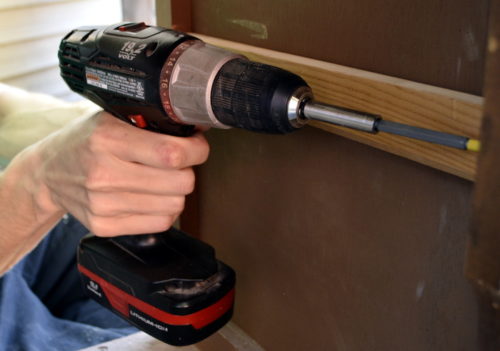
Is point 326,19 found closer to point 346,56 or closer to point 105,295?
point 346,56

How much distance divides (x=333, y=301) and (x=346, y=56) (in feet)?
0.85

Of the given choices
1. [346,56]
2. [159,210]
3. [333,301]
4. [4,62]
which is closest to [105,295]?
[159,210]

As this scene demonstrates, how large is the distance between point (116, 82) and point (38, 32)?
5.91ft

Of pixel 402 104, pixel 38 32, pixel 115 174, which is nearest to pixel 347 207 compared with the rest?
Answer: pixel 402 104

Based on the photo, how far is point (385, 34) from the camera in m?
0.47

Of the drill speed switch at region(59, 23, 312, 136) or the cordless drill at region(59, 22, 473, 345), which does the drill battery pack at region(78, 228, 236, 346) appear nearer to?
the cordless drill at region(59, 22, 473, 345)

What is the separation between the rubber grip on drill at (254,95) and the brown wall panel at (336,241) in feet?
0.33

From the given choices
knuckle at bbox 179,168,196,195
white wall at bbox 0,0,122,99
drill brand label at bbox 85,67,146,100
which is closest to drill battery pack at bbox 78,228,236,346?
knuckle at bbox 179,168,196,195

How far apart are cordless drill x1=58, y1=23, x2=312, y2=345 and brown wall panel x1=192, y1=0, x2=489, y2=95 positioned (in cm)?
7

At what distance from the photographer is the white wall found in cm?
211

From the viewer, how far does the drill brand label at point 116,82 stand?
0.57m

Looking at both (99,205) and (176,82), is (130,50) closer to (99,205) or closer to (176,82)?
(176,82)

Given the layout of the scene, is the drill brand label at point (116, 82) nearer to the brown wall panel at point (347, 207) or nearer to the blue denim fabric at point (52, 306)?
the brown wall panel at point (347, 207)

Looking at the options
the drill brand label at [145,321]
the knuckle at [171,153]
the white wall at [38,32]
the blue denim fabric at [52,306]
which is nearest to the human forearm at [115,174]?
the knuckle at [171,153]
